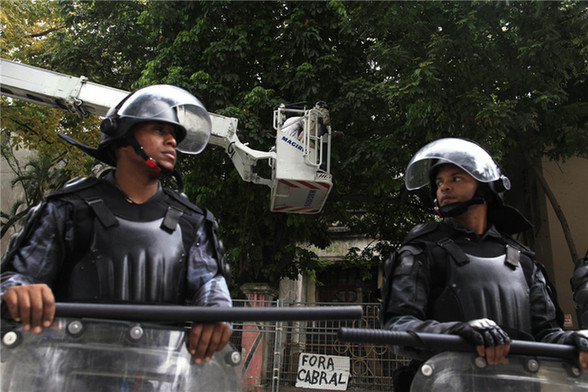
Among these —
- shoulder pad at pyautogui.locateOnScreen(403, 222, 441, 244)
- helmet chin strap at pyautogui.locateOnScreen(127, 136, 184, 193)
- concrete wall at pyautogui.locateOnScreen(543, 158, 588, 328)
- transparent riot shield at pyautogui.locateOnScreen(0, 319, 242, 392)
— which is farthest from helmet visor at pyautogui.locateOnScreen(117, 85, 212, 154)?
concrete wall at pyautogui.locateOnScreen(543, 158, 588, 328)

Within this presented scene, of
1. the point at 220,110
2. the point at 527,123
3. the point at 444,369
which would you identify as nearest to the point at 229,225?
the point at 220,110

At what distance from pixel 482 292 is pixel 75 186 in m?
1.85

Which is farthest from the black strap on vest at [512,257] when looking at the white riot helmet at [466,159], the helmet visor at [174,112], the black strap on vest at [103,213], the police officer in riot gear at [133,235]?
the black strap on vest at [103,213]

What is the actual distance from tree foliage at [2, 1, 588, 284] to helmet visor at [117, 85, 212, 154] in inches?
231

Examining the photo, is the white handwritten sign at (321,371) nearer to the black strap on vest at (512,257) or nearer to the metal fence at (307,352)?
the metal fence at (307,352)

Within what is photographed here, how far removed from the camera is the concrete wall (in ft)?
36.8

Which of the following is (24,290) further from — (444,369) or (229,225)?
(229,225)

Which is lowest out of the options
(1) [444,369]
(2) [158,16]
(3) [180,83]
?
(1) [444,369]

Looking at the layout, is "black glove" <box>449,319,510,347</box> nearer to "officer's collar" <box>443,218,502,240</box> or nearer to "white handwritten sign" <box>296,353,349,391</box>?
"officer's collar" <box>443,218,502,240</box>

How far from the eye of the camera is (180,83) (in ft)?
31.9

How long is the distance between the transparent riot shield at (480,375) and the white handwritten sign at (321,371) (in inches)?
268

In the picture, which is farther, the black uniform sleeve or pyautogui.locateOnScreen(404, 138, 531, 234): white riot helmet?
pyautogui.locateOnScreen(404, 138, 531, 234): white riot helmet

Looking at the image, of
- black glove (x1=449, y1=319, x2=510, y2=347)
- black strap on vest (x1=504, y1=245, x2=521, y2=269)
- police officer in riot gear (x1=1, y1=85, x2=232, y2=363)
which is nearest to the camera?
black glove (x1=449, y1=319, x2=510, y2=347)

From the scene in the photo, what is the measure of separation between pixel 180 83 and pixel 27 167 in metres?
14.7
